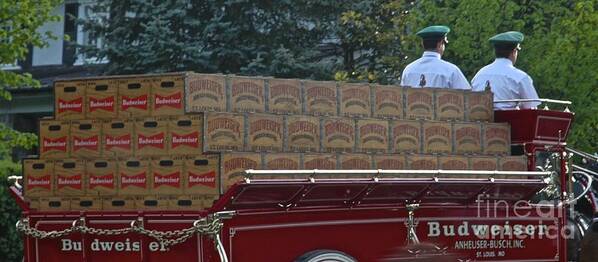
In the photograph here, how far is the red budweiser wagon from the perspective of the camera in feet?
25.6

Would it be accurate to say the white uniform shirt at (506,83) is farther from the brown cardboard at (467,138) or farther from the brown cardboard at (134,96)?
the brown cardboard at (134,96)

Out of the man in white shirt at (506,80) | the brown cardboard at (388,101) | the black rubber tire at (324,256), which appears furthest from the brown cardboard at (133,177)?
the man in white shirt at (506,80)

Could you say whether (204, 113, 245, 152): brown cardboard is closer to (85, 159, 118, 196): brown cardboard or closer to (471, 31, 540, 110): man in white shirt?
(85, 159, 118, 196): brown cardboard

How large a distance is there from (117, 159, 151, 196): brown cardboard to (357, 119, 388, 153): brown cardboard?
159 centimetres

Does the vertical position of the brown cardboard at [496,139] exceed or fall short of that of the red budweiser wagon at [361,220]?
it exceeds it

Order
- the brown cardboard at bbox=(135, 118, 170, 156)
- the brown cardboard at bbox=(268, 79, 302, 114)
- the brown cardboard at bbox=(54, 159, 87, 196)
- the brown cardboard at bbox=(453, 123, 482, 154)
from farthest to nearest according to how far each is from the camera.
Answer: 1. the brown cardboard at bbox=(453, 123, 482, 154)
2. the brown cardboard at bbox=(54, 159, 87, 196)
3. the brown cardboard at bbox=(268, 79, 302, 114)
4. the brown cardboard at bbox=(135, 118, 170, 156)

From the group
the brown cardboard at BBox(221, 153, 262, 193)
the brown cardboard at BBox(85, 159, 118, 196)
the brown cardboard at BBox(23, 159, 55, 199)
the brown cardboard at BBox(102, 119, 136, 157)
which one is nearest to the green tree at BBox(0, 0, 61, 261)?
the brown cardboard at BBox(23, 159, 55, 199)

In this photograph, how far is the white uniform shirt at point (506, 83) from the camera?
10008 mm

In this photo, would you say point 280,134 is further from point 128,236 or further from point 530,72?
point 530,72

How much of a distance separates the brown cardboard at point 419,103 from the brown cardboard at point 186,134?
1851 millimetres

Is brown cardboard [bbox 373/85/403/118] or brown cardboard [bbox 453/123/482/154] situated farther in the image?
brown cardboard [bbox 453/123/482/154]

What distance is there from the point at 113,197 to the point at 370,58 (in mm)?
11128

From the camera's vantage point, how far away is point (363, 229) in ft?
27.5

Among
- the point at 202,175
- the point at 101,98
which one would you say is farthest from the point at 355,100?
the point at 101,98
